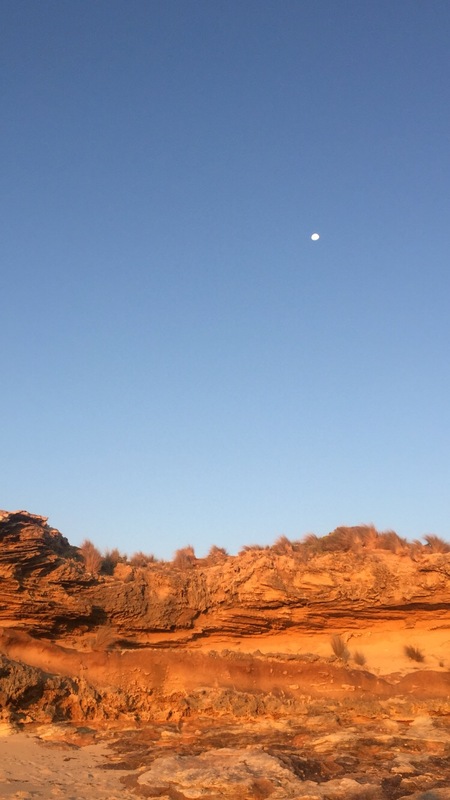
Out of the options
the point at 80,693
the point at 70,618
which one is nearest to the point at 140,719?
the point at 80,693

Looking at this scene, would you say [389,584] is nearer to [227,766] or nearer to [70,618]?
[227,766]

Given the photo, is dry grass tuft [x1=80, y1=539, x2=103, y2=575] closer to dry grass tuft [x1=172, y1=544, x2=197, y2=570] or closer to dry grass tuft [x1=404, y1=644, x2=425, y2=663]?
dry grass tuft [x1=172, y1=544, x2=197, y2=570]

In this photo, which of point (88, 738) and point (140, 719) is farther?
point (140, 719)

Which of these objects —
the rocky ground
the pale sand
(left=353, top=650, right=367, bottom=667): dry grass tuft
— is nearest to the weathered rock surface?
the rocky ground

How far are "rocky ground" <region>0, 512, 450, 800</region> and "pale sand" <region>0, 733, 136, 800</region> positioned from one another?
0.37 feet

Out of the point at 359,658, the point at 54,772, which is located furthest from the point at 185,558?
the point at 54,772

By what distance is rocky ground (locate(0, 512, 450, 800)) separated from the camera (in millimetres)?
10125

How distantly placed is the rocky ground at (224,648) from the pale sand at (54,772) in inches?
4.5

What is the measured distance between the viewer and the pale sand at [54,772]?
6926 millimetres

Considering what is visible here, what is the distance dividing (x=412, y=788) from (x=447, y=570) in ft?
19.2

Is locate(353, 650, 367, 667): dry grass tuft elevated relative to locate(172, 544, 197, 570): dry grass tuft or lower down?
lower down

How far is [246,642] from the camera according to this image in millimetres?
12992

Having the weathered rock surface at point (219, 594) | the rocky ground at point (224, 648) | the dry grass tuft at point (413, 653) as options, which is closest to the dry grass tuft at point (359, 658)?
the rocky ground at point (224, 648)

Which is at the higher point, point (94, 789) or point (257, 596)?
point (257, 596)
